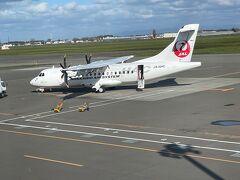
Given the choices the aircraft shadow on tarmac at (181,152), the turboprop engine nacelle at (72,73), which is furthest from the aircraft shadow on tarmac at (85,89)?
the aircraft shadow on tarmac at (181,152)

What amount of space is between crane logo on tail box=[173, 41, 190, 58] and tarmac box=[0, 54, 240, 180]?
341 centimetres

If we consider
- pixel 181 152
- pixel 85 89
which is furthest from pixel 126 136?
pixel 85 89

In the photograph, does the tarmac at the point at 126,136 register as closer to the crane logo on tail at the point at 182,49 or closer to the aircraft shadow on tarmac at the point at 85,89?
the aircraft shadow on tarmac at the point at 85,89

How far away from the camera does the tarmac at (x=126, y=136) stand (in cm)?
1698

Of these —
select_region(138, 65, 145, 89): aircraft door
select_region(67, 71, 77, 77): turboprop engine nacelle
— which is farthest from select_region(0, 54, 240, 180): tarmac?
select_region(67, 71, 77, 77): turboprop engine nacelle

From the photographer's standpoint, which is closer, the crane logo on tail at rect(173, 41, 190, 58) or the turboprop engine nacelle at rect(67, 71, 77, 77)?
the crane logo on tail at rect(173, 41, 190, 58)

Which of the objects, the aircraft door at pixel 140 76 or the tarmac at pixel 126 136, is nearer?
the tarmac at pixel 126 136

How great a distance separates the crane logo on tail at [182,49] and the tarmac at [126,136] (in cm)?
341

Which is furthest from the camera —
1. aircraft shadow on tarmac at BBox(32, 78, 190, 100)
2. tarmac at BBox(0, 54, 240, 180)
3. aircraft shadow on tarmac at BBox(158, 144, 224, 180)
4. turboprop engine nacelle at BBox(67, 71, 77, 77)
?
turboprop engine nacelle at BBox(67, 71, 77, 77)

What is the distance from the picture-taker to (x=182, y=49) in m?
42.4

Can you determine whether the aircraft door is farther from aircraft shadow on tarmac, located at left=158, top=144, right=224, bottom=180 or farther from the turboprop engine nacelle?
aircraft shadow on tarmac, located at left=158, top=144, right=224, bottom=180

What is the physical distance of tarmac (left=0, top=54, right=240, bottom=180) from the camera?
55.7 feet

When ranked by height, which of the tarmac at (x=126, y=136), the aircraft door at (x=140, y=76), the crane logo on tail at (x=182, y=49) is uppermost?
the crane logo on tail at (x=182, y=49)

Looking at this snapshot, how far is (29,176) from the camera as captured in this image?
16.7 m
